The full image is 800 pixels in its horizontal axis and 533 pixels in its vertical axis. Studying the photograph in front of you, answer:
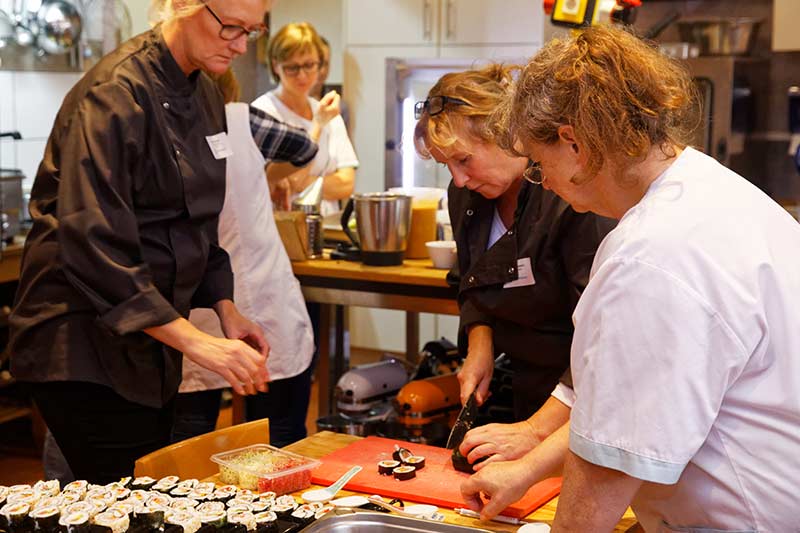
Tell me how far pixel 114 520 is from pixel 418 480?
57cm

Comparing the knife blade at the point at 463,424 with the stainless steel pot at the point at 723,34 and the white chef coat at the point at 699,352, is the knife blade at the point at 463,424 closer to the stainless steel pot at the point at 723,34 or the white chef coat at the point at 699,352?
the white chef coat at the point at 699,352

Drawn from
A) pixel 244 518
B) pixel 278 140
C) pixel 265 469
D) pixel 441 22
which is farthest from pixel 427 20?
pixel 244 518

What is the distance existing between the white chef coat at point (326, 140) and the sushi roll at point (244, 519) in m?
2.69

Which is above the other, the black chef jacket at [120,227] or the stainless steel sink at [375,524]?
the black chef jacket at [120,227]

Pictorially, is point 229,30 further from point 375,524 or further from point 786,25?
point 786,25

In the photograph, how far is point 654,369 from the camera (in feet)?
3.71

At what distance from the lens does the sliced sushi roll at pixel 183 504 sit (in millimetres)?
1593

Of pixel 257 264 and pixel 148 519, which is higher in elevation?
pixel 257 264

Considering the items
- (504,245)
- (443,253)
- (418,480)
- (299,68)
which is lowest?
(418,480)

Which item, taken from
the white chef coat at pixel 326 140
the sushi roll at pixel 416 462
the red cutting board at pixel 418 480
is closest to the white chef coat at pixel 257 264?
the red cutting board at pixel 418 480

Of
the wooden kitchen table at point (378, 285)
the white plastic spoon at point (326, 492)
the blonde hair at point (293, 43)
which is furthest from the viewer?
the blonde hair at point (293, 43)

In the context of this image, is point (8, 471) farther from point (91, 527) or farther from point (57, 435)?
point (91, 527)

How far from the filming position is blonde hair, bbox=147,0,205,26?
2.08 metres

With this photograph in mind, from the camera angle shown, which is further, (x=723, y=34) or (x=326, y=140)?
(x=723, y=34)
